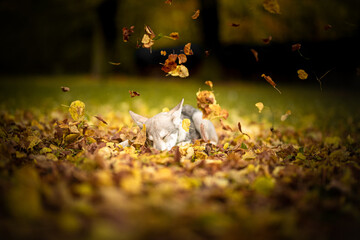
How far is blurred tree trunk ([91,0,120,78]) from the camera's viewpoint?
15280 mm

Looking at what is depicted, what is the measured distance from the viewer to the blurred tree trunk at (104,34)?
50.1ft

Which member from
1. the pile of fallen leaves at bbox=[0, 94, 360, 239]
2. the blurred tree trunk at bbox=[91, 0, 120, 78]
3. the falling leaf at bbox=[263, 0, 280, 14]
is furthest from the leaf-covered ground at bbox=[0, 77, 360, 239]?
the blurred tree trunk at bbox=[91, 0, 120, 78]

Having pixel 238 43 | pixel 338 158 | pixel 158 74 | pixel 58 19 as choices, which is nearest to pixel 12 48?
pixel 58 19

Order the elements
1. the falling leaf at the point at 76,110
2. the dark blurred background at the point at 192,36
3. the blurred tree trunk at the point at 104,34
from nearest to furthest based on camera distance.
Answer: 1. the falling leaf at the point at 76,110
2. the dark blurred background at the point at 192,36
3. the blurred tree trunk at the point at 104,34

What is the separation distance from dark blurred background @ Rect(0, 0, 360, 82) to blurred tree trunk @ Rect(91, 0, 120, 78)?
0.05 metres

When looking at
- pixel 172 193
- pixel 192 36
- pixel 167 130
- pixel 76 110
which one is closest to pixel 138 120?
pixel 167 130

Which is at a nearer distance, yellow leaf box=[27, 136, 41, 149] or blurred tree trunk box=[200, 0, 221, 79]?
yellow leaf box=[27, 136, 41, 149]

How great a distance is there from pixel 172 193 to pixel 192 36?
1840 cm

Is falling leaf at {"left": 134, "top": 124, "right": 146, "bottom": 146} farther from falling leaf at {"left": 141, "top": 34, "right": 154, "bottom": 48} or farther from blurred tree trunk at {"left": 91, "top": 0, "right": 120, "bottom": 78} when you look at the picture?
blurred tree trunk at {"left": 91, "top": 0, "right": 120, "bottom": 78}

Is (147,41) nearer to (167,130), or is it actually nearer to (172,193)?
(167,130)

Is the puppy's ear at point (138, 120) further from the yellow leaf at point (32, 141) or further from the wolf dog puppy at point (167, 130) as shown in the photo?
the yellow leaf at point (32, 141)

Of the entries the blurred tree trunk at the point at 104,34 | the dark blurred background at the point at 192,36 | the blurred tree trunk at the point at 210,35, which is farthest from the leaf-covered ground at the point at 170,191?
the blurred tree trunk at the point at 104,34

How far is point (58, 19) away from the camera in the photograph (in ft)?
71.8

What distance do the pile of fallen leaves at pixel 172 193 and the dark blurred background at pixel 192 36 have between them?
9.77 metres
